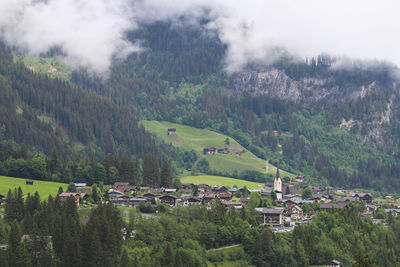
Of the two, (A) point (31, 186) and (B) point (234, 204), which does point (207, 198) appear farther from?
(A) point (31, 186)

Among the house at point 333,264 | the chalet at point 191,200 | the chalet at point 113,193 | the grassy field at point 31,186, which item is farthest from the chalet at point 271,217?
the grassy field at point 31,186

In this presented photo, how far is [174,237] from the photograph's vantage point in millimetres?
111125

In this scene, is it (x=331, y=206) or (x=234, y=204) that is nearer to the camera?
(x=234, y=204)

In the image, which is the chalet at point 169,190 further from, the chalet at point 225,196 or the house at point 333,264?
the house at point 333,264

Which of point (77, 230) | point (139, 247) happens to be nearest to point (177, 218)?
point (139, 247)

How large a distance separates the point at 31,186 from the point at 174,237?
46152 millimetres

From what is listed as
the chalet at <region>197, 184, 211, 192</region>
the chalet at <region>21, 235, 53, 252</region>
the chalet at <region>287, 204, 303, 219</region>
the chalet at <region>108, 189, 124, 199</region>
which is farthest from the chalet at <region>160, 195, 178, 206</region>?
the chalet at <region>21, 235, 53, 252</region>

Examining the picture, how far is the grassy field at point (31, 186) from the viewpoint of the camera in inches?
5443

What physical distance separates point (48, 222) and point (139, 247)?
560 inches

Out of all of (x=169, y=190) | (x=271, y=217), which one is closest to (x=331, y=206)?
(x=271, y=217)

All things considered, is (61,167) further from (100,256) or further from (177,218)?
(100,256)

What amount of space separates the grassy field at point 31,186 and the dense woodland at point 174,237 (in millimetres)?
23287

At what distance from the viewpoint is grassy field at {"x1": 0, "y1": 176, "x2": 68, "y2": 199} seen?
454 feet

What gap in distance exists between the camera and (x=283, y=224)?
141 metres
